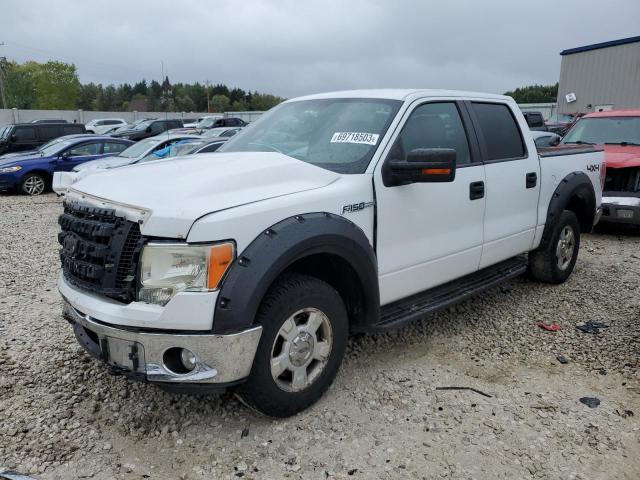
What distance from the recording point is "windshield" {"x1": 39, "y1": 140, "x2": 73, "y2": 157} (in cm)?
1349

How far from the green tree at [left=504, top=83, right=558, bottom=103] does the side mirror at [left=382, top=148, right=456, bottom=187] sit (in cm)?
6791

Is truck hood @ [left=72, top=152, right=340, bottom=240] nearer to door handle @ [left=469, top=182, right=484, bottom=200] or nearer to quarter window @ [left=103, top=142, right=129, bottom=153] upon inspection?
door handle @ [left=469, top=182, right=484, bottom=200]

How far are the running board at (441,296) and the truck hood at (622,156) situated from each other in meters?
3.78

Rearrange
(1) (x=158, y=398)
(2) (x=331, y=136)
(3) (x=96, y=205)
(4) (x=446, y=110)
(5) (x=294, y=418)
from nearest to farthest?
1. (3) (x=96, y=205)
2. (5) (x=294, y=418)
3. (1) (x=158, y=398)
4. (2) (x=331, y=136)
5. (4) (x=446, y=110)

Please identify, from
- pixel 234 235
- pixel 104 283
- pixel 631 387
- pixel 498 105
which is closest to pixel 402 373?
A: pixel 631 387

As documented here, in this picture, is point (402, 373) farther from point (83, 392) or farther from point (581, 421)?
point (83, 392)

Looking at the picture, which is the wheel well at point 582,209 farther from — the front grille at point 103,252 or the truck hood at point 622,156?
the front grille at point 103,252

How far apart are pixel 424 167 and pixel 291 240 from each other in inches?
38.6

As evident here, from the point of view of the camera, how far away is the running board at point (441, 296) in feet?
11.7

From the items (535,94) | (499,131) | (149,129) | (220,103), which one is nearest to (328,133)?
(499,131)

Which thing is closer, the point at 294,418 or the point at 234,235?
the point at 234,235

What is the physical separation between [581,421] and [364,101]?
2.48 meters

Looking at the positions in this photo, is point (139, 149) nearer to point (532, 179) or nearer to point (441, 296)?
point (532, 179)

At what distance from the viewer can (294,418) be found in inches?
124
